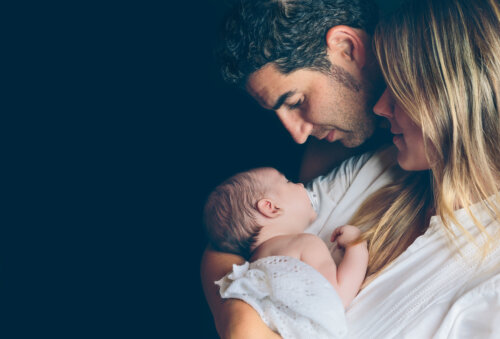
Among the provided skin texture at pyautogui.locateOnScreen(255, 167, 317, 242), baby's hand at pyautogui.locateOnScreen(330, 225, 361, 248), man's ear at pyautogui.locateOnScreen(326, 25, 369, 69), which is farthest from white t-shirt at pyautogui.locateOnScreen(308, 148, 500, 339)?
man's ear at pyautogui.locateOnScreen(326, 25, 369, 69)

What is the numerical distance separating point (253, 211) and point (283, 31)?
48 centimetres

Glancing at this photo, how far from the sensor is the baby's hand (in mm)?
1253

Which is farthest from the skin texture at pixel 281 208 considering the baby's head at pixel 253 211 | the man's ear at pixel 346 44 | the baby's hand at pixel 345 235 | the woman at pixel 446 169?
the man's ear at pixel 346 44

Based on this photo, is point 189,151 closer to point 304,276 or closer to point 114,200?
point 114,200

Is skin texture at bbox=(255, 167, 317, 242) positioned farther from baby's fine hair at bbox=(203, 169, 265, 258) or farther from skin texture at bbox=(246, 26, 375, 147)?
skin texture at bbox=(246, 26, 375, 147)

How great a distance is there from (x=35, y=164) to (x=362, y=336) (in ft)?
4.69

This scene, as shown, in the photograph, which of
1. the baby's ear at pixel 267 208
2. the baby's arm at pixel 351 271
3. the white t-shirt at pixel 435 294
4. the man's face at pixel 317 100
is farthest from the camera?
the man's face at pixel 317 100

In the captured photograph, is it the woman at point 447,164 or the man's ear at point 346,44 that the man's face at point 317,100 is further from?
the woman at point 447,164

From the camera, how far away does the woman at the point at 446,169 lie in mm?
1041

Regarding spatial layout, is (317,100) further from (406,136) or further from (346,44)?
(406,136)

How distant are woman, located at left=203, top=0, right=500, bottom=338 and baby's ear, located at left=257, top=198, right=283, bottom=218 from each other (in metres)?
0.28

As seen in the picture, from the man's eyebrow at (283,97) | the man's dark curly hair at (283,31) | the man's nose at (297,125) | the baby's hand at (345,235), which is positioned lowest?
the baby's hand at (345,235)

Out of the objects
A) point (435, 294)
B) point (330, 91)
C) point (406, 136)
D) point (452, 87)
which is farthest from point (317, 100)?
point (435, 294)

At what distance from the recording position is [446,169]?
3.69 ft
